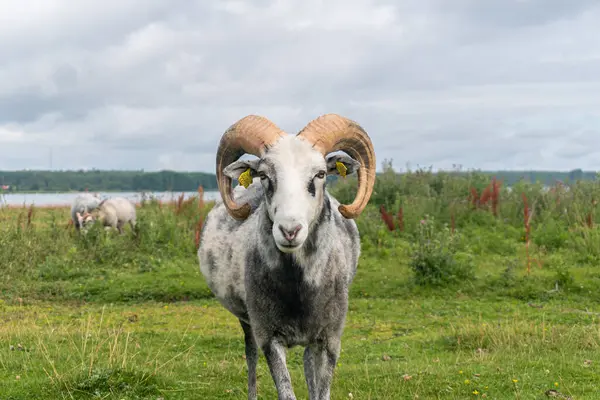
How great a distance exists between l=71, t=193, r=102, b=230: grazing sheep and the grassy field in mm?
3200

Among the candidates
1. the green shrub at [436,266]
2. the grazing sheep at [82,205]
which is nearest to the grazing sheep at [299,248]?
the green shrub at [436,266]

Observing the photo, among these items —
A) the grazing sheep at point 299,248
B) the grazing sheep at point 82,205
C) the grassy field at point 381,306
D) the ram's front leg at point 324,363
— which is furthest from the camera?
the grazing sheep at point 82,205

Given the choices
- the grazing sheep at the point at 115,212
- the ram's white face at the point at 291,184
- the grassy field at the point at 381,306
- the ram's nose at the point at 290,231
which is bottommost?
the grassy field at the point at 381,306

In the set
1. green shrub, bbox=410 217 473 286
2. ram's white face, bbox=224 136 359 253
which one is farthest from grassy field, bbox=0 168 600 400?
ram's white face, bbox=224 136 359 253

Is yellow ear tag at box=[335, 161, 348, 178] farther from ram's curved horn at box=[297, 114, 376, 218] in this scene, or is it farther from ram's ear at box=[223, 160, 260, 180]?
ram's ear at box=[223, 160, 260, 180]

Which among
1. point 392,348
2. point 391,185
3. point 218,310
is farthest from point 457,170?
point 392,348

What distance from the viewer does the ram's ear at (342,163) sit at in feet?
19.7

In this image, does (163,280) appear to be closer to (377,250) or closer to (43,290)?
(43,290)

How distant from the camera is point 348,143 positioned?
6.52 meters

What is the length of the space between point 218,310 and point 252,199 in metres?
6.76

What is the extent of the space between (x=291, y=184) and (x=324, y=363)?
5.95ft

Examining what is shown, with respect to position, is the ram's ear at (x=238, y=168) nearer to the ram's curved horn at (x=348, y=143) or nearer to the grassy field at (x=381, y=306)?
the ram's curved horn at (x=348, y=143)

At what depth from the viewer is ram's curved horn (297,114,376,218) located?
6020 millimetres

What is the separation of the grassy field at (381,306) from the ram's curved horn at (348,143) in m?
2.43
